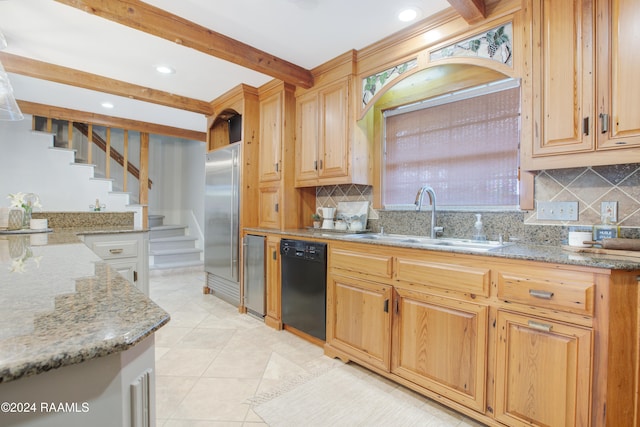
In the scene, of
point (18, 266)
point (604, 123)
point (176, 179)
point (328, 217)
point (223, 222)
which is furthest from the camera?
point (176, 179)

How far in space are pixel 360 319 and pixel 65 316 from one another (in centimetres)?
179


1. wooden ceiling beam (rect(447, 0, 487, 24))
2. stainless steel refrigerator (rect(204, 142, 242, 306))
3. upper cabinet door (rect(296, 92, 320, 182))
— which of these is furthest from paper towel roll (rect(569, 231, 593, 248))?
stainless steel refrigerator (rect(204, 142, 242, 306))

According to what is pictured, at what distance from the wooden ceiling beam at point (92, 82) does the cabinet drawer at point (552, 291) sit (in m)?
3.78

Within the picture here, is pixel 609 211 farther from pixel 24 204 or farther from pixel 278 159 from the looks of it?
pixel 24 204

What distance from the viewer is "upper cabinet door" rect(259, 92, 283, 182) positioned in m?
3.22

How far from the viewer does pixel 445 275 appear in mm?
1698

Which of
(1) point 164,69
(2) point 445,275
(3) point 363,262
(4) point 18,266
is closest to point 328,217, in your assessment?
(3) point 363,262

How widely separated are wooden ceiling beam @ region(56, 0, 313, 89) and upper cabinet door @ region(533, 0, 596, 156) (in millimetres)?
1913

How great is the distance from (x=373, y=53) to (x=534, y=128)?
139cm

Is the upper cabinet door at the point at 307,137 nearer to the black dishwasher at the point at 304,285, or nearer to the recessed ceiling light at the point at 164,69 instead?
the black dishwasher at the point at 304,285

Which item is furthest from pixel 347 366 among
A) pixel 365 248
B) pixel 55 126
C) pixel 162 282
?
pixel 55 126

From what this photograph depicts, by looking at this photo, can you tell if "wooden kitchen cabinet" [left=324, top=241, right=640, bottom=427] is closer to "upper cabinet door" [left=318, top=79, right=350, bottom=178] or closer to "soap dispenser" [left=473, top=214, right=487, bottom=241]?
"soap dispenser" [left=473, top=214, right=487, bottom=241]

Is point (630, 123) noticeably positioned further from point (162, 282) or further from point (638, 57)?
point (162, 282)

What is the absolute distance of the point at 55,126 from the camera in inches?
192
